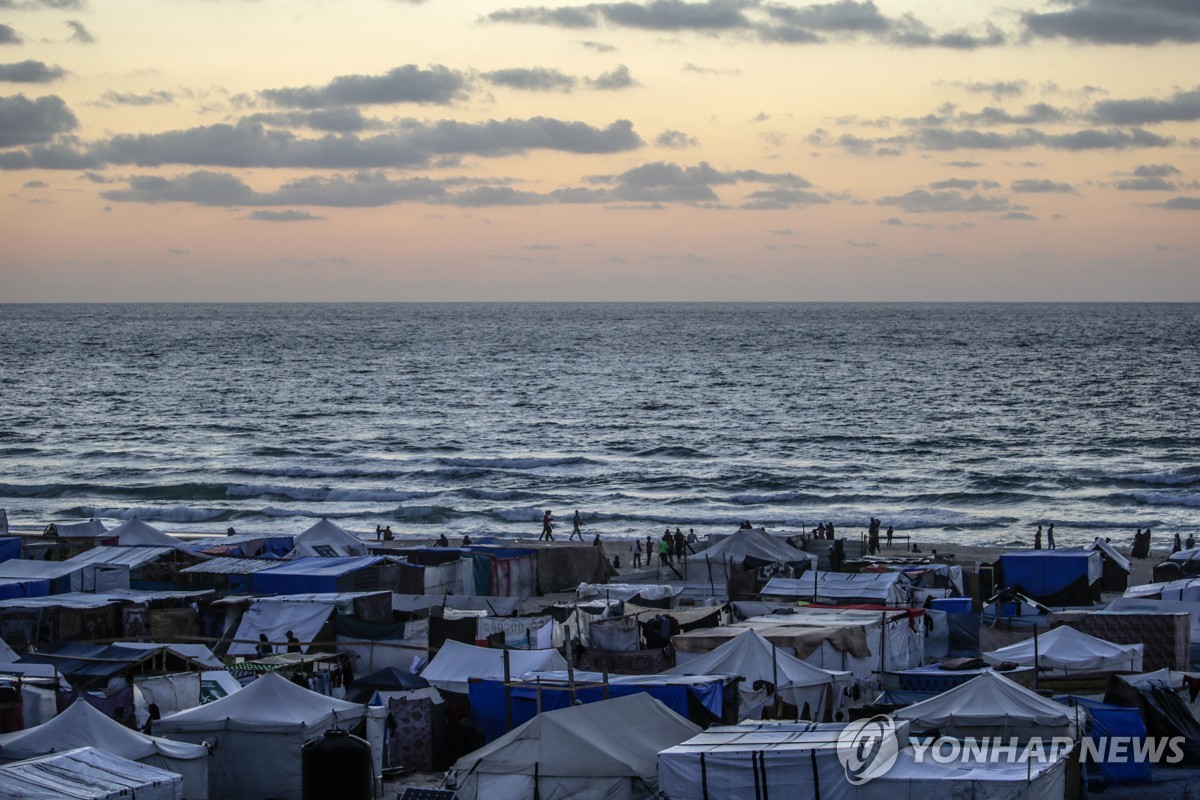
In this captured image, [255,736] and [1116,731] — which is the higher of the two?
[255,736]

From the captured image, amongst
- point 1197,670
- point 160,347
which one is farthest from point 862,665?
point 160,347

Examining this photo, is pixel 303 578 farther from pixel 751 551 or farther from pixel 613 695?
pixel 613 695

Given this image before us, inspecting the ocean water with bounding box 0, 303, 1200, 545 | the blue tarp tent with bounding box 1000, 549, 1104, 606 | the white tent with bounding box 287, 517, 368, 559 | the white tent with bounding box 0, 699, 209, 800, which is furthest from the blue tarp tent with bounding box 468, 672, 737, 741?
the ocean water with bounding box 0, 303, 1200, 545

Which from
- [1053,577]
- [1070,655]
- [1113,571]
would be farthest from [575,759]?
[1113,571]

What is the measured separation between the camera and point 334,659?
22.4 metres

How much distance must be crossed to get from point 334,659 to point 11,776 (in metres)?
9.37

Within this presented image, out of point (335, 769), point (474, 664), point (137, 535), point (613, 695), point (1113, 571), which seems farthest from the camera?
point (137, 535)

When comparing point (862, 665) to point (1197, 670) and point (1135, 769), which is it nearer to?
point (1135, 769)

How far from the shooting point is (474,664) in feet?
69.0

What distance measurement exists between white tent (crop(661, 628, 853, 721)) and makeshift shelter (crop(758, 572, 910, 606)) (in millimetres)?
6454

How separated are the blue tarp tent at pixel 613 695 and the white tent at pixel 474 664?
4.31 feet

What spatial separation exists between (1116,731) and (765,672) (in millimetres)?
5042

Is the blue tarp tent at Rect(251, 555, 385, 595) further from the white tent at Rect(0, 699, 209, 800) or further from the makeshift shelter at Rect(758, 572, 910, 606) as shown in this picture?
the white tent at Rect(0, 699, 209, 800)

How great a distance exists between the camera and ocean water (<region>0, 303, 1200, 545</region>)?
2318 inches
